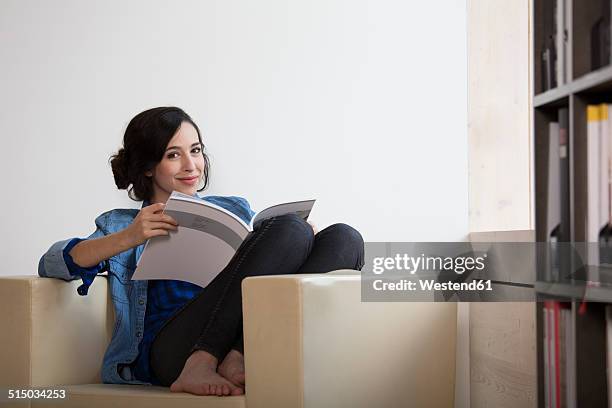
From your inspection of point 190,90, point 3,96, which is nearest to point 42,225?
point 3,96

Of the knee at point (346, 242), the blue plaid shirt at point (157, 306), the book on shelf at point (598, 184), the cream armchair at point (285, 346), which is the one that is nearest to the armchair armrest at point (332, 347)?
the cream armchair at point (285, 346)

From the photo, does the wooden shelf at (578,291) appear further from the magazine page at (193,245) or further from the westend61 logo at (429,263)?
the westend61 logo at (429,263)

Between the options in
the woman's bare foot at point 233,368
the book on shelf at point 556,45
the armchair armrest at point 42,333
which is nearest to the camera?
the book on shelf at point 556,45

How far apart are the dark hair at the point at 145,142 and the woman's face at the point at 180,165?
16 mm

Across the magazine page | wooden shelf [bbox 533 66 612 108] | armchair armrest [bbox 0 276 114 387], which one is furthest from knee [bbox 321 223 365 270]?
wooden shelf [bbox 533 66 612 108]

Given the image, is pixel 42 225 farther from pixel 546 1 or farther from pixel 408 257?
pixel 546 1

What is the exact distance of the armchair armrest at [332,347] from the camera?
1.71 m

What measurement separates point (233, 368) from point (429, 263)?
121 centimetres

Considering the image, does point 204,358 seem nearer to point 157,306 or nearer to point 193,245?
point 193,245

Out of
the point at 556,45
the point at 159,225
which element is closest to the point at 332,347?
the point at 159,225

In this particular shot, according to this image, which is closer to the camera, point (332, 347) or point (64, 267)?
point (332, 347)

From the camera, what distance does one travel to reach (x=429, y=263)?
113 inches

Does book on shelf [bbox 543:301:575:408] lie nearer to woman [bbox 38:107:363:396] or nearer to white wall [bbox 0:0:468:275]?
woman [bbox 38:107:363:396]

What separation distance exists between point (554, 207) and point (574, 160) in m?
0.11
